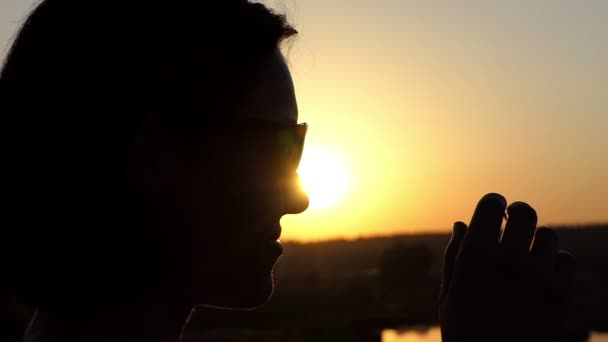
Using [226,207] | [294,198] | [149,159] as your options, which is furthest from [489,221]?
[149,159]

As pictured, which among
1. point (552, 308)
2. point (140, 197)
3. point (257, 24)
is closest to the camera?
point (552, 308)

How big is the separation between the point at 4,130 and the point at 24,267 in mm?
430

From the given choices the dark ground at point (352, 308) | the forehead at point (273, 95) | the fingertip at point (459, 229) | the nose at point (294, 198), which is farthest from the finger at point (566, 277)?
the dark ground at point (352, 308)

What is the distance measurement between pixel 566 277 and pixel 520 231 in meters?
0.16

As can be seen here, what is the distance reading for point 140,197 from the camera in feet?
7.61

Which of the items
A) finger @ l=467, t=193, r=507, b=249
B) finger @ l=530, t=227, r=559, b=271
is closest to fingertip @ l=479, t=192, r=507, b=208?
finger @ l=467, t=193, r=507, b=249

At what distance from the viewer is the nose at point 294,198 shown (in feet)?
7.89

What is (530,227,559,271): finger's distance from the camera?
2.01 m

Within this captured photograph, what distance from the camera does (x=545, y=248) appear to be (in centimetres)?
203

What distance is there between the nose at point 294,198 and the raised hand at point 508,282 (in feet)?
1.91

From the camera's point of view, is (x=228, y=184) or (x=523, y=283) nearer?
(x=523, y=283)

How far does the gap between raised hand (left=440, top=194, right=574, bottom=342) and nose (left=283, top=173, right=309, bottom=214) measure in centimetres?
58

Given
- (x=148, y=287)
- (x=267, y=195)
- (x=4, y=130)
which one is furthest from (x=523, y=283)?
(x=4, y=130)

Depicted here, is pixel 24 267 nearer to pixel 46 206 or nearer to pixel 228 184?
pixel 46 206
